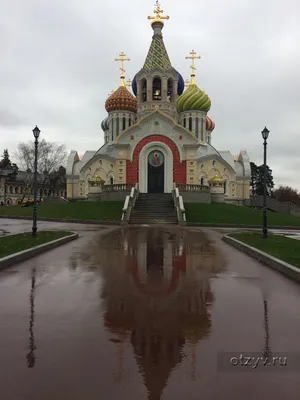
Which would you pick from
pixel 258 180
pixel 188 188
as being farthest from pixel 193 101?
pixel 258 180

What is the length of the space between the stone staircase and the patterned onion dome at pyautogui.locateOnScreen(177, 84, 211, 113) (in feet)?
52.2

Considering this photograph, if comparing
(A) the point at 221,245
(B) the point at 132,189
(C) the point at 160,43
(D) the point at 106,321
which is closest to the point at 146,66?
(C) the point at 160,43

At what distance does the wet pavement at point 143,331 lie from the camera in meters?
3.32

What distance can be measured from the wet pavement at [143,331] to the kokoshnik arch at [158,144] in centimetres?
3225

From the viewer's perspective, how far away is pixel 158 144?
135ft

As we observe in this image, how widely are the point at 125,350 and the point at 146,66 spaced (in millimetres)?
45892

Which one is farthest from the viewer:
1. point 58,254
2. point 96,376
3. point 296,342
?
point 58,254

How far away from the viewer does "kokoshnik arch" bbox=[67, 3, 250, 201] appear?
134ft

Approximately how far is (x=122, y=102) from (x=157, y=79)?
5.75 meters

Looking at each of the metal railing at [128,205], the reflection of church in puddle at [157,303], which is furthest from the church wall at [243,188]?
the reflection of church in puddle at [157,303]

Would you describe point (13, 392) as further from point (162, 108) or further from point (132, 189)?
point (162, 108)

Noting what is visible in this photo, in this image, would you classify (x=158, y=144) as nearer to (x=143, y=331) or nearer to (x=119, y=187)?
(x=119, y=187)

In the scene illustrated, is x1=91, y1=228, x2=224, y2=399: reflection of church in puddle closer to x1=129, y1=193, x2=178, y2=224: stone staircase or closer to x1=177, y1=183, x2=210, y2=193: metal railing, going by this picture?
x1=129, y1=193, x2=178, y2=224: stone staircase

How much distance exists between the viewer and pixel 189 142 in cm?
4100
